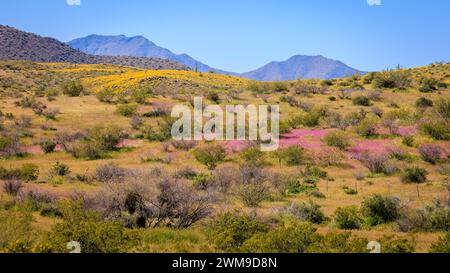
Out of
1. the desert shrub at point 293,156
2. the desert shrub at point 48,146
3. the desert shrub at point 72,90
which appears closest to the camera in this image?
the desert shrub at point 293,156

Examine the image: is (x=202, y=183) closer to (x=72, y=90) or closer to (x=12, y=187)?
(x=12, y=187)

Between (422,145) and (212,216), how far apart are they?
17.4m

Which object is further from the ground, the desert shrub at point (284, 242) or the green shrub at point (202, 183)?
the desert shrub at point (284, 242)

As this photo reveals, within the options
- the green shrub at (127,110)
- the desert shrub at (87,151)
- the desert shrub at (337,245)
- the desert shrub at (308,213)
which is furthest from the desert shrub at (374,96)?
the desert shrub at (337,245)

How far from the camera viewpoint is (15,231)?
394 inches

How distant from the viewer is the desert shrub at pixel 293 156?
25.4m

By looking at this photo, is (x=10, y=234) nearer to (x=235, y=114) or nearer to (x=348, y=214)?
(x=348, y=214)

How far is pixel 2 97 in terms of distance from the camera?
5122 cm

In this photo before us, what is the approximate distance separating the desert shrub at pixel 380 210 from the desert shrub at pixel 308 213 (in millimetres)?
1525

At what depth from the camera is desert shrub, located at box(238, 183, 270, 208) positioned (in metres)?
17.0

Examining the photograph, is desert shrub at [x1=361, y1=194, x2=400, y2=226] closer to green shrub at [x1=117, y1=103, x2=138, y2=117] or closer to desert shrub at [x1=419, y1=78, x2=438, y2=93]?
green shrub at [x1=117, y1=103, x2=138, y2=117]

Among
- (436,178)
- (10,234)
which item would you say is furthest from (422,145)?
(10,234)

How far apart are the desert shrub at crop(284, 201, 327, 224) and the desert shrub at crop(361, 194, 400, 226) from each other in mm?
1525

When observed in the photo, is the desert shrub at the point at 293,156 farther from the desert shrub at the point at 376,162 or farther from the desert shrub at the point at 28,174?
the desert shrub at the point at 28,174
